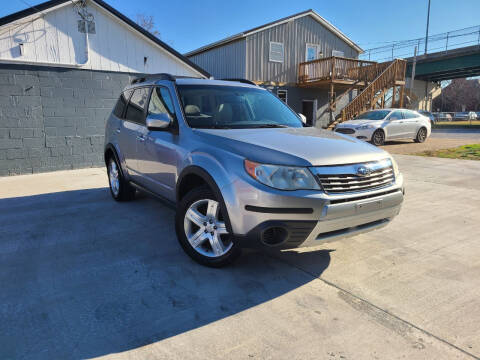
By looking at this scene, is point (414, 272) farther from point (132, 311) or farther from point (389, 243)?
point (132, 311)

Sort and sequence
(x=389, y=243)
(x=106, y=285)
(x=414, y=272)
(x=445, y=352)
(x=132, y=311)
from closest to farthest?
(x=445, y=352)
(x=132, y=311)
(x=106, y=285)
(x=414, y=272)
(x=389, y=243)

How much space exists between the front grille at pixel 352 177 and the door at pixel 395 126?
11657mm

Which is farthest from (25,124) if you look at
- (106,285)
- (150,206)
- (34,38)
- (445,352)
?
(445,352)

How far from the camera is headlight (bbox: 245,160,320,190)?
267 cm

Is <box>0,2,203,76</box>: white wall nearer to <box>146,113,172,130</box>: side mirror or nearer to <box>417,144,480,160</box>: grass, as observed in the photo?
<box>146,113,172,130</box>: side mirror

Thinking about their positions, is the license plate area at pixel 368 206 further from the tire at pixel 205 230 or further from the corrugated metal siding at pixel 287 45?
the corrugated metal siding at pixel 287 45

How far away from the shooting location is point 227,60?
1948 centimetres

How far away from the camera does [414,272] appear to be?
10.4 ft

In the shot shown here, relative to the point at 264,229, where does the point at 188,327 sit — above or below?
below

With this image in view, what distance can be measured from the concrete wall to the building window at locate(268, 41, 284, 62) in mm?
11785

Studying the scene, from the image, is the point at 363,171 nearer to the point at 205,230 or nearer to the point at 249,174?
the point at 249,174

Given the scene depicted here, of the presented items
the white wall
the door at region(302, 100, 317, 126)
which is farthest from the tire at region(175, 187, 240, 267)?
the door at region(302, 100, 317, 126)

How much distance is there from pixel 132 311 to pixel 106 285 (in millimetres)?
513

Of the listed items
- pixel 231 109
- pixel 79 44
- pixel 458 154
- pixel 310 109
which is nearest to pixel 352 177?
pixel 231 109
